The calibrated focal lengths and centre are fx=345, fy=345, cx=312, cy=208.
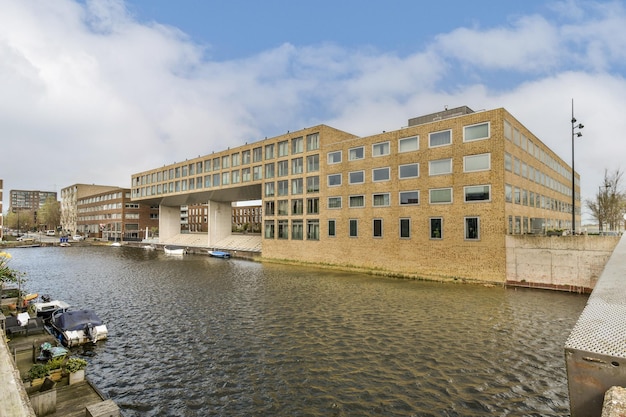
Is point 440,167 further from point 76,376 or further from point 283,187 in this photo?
point 76,376

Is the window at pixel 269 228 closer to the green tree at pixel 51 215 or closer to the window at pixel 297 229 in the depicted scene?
the window at pixel 297 229

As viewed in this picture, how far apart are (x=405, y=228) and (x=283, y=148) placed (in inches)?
1016

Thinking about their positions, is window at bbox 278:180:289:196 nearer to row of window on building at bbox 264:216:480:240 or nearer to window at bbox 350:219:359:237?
row of window on building at bbox 264:216:480:240

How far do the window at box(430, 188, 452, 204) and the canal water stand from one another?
32.7ft

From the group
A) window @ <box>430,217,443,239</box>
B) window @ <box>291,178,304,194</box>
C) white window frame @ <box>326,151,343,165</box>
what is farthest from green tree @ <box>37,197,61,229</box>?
window @ <box>430,217,443,239</box>

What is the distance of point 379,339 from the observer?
18.0 m

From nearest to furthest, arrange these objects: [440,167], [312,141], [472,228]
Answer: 1. [472,228]
2. [440,167]
3. [312,141]

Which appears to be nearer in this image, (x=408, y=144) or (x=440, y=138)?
(x=440, y=138)

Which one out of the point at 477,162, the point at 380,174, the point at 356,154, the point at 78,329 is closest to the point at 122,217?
the point at 356,154

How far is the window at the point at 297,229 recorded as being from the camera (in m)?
52.4

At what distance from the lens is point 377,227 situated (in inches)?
1677

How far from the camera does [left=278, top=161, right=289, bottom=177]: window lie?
5578 centimetres

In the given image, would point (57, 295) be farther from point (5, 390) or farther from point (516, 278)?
point (516, 278)

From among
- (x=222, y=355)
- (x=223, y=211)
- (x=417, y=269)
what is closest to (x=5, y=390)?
(x=222, y=355)
